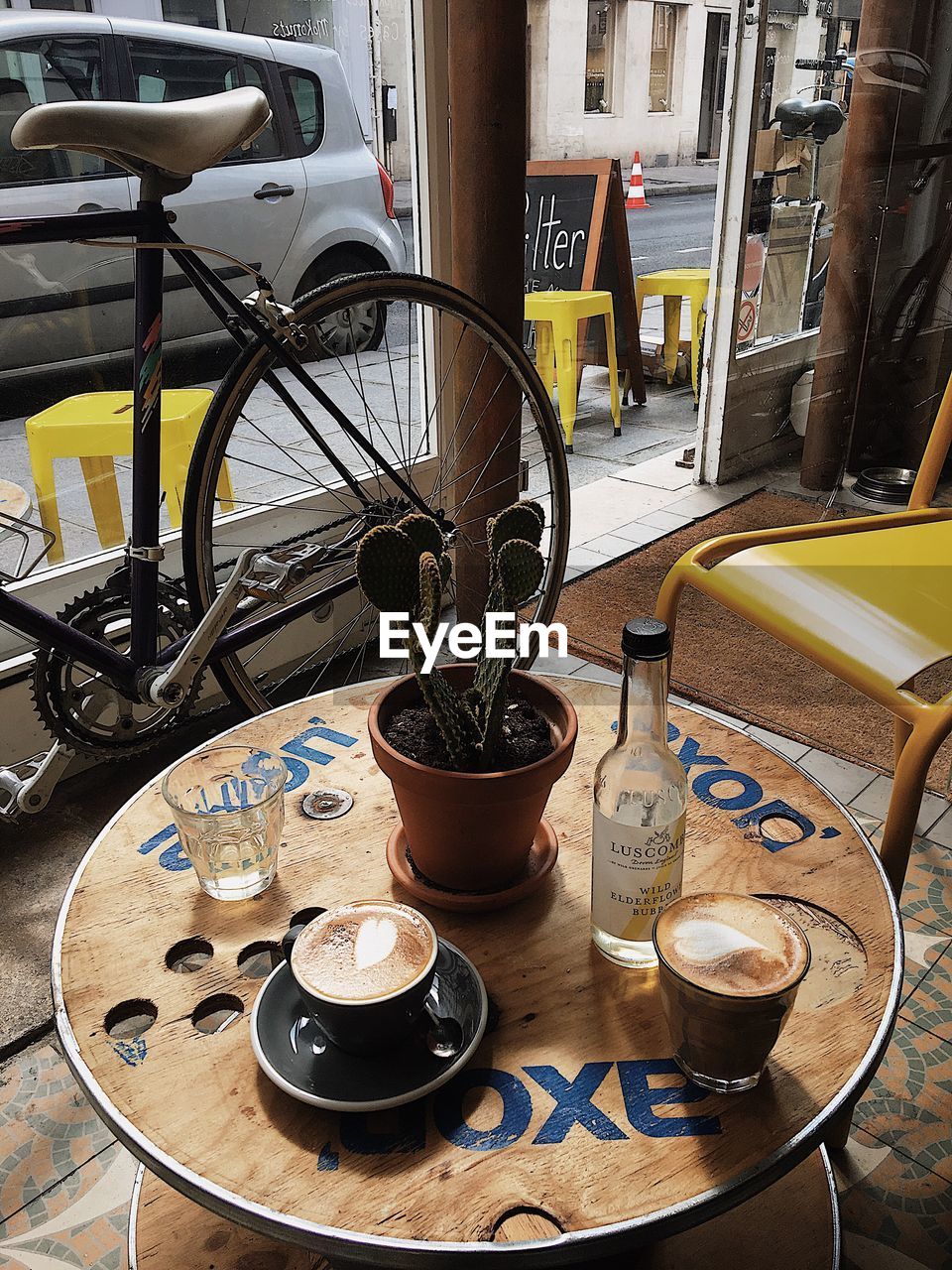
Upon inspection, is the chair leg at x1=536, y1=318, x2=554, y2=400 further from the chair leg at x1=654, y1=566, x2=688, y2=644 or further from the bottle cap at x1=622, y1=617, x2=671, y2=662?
the bottle cap at x1=622, y1=617, x2=671, y2=662

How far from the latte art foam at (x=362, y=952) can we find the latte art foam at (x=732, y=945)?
179 millimetres

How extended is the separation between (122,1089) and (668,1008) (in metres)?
0.39

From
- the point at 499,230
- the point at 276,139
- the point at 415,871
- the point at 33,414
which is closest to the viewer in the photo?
the point at 415,871

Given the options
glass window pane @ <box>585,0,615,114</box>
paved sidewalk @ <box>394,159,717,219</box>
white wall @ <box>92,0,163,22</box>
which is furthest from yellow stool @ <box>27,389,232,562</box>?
Result: paved sidewalk @ <box>394,159,717,219</box>

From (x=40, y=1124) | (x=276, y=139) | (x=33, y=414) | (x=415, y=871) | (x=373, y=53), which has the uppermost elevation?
(x=373, y=53)

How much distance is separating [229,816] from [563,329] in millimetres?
2929

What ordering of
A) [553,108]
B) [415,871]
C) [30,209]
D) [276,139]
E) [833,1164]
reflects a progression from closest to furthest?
1. [415,871]
2. [833,1164]
3. [30,209]
4. [276,139]
5. [553,108]

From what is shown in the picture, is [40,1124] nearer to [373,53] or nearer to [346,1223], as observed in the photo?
[346,1223]

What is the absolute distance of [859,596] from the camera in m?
1.51

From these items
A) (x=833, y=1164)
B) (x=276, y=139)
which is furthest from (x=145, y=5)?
(x=833, y=1164)

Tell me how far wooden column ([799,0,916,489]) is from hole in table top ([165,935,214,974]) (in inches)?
116

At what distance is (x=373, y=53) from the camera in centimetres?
215

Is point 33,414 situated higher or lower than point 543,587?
higher

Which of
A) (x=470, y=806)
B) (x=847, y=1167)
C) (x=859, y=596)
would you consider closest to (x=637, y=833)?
(x=470, y=806)
